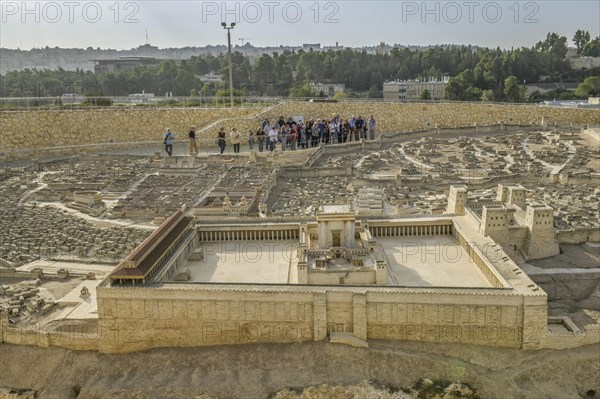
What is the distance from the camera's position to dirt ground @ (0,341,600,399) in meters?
12.9

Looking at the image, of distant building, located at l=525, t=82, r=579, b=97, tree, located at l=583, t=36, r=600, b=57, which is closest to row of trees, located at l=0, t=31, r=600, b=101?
distant building, located at l=525, t=82, r=579, b=97

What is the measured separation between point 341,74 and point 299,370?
59403 millimetres

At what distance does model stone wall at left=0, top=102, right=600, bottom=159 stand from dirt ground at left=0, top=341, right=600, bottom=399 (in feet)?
75.9

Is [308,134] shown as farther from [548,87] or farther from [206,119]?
[548,87]

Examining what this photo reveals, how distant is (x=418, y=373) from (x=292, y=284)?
3234mm

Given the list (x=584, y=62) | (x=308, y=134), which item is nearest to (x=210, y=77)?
(x=308, y=134)

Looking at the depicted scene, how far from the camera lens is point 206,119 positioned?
1529 inches

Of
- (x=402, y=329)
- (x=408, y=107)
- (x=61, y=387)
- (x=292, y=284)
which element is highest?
(x=408, y=107)

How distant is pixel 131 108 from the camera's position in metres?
38.3

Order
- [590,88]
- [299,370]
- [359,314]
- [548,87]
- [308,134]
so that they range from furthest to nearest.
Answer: [548,87] < [590,88] < [308,134] < [359,314] < [299,370]

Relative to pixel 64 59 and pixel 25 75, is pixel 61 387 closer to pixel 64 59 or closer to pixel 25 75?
pixel 25 75

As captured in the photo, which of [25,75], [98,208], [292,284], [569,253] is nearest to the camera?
[292,284]

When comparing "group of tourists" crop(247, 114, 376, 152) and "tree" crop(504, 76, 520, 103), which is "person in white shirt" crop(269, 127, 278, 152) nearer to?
"group of tourists" crop(247, 114, 376, 152)

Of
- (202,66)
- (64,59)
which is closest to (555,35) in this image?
(202,66)
